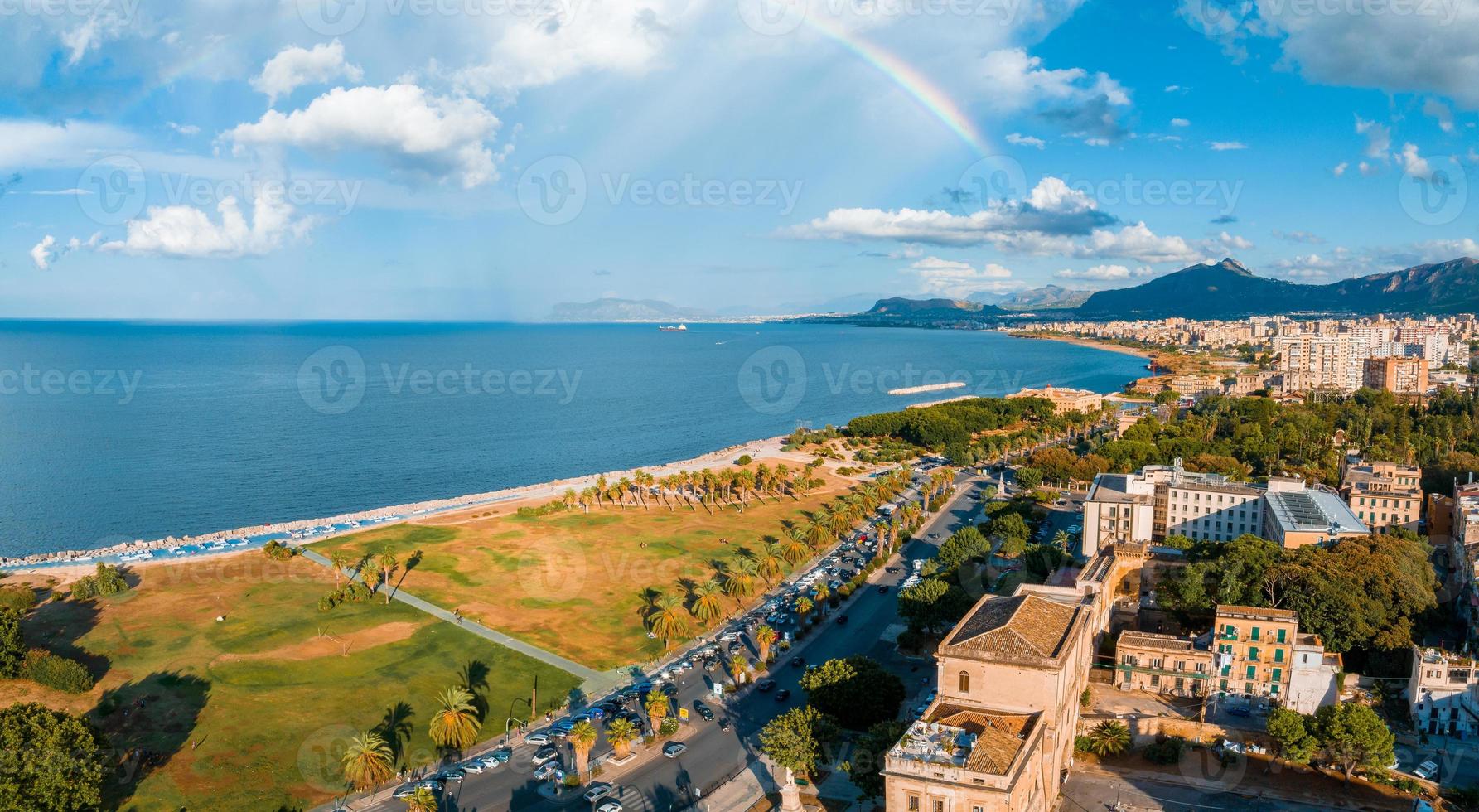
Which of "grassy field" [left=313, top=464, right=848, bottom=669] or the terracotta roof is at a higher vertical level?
the terracotta roof

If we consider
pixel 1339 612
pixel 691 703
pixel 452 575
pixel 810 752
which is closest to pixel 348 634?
pixel 452 575

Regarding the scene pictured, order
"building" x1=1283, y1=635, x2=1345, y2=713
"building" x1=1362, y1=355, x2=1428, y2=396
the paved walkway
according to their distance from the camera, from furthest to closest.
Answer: "building" x1=1362, y1=355, x2=1428, y2=396 → the paved walkway → "building" x1=1283, y1=635, x2=1345, y2=713

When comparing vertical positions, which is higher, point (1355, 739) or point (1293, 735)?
point (1355, 739)

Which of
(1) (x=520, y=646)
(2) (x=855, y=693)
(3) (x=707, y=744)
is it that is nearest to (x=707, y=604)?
(1) (x=520, y=646)

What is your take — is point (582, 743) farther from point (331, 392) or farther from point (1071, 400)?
point (331, 392)

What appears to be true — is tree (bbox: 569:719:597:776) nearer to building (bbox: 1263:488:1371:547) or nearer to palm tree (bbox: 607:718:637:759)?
palm tree (bbox: 607:718:637:759)

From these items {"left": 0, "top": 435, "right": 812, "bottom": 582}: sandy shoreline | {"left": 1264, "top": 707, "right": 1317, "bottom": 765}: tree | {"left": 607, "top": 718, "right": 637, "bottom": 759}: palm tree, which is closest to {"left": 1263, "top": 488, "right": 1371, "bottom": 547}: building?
{"left": 1264, "top": 707, "right": 1317, "bottom": 765}: tree
